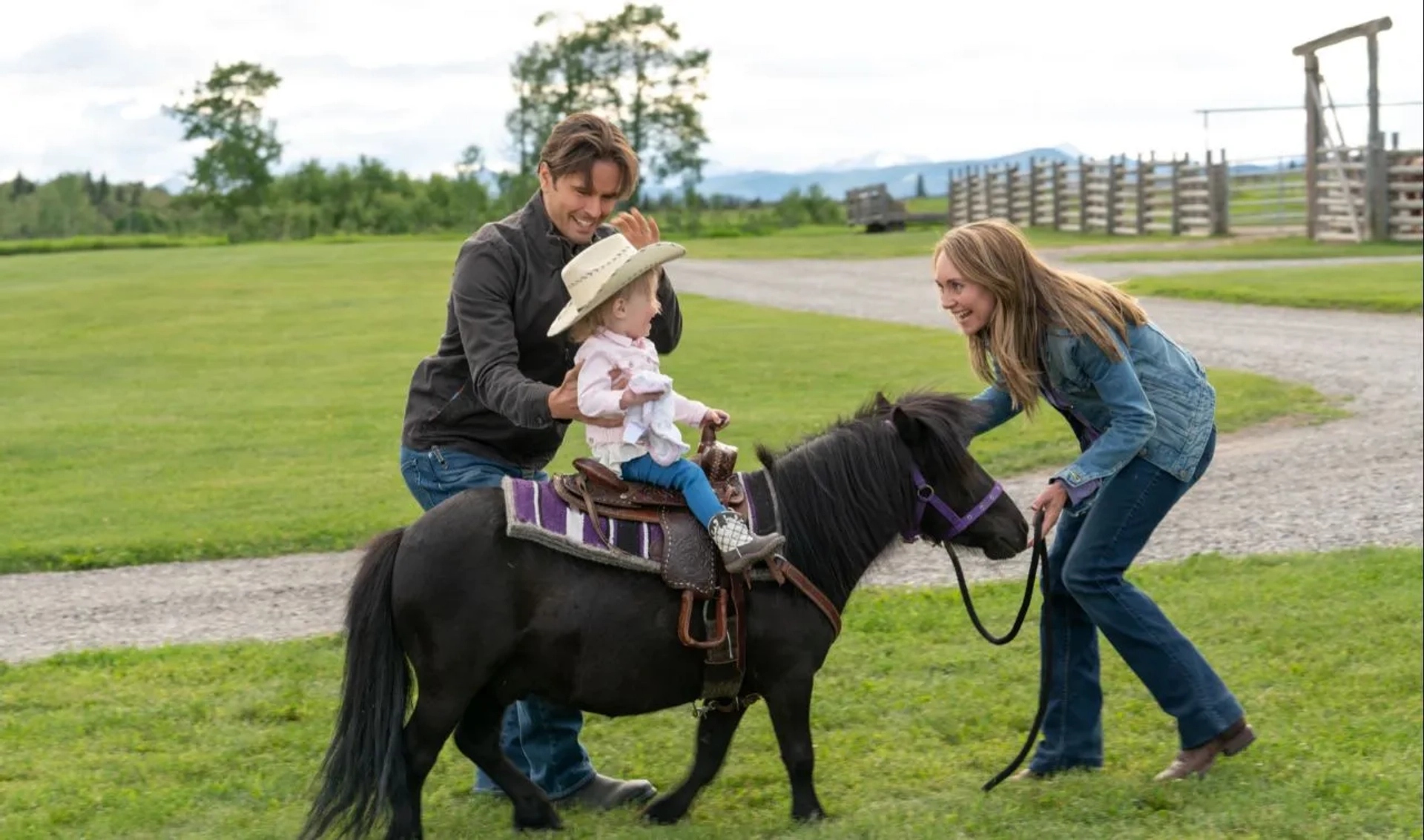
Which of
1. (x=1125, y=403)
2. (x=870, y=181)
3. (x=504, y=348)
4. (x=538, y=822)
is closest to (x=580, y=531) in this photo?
(x=504, y=348)

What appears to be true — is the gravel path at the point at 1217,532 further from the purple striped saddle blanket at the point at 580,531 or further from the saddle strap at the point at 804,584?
the purple striped saddle blanket at the point at 580,531

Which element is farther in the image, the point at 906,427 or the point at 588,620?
the point at 906,427

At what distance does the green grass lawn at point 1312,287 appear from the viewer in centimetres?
2159

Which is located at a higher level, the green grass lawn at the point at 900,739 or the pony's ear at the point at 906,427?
the pony's ear at the point at 906,427

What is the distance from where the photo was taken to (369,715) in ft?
16.3

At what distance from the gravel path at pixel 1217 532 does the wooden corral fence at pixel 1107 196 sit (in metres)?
21.5

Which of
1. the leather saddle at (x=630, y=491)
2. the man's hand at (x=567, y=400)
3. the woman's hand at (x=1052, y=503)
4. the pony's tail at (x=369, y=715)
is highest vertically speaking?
the man's hand at (x=567, y=400)

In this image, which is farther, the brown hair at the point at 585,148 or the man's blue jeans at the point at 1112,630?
the man's blue jeans at the point at 1112,630

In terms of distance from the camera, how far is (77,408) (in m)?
17.8

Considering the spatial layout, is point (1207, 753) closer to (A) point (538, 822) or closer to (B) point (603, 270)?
(A) point (538, 822)

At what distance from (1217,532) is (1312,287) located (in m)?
15.0

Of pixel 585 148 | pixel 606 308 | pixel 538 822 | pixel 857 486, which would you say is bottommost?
pixel 538 822

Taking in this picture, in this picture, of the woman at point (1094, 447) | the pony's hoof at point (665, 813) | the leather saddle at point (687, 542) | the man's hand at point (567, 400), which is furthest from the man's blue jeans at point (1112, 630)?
the man's hand at point (567, 400)

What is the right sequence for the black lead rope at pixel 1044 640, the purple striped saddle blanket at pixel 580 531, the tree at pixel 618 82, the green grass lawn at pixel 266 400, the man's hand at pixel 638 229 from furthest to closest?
the tree at pixel 618 82 → the green grass lawn at pixel 266 400 → the black lead rope at pixel 1044 640 → the man's hand at pixel 638 229 → the purple striped saddle blanket at pixel 580 531
